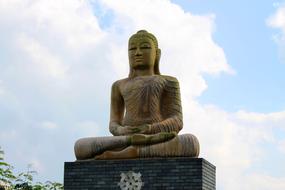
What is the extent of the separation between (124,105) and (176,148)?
5.56 ft

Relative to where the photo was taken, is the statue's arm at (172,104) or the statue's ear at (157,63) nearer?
the statue's arm at (172,104)

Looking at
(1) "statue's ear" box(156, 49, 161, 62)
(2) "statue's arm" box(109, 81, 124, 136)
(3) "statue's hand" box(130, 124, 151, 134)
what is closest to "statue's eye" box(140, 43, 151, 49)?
(1) "statue's ear" box(156, 49, 161, 62)

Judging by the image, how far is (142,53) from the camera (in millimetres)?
13594

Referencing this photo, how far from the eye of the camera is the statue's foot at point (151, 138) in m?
12.6

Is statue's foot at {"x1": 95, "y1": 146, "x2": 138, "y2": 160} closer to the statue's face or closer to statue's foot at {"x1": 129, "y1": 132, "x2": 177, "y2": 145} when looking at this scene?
statue's foot at {"x1": 129, "y1": 132, "x2": 177, "y2": 145}

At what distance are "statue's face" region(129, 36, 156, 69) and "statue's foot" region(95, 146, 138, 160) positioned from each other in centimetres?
174

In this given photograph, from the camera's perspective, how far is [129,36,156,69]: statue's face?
13594 millimetres

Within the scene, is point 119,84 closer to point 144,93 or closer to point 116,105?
point 116,105

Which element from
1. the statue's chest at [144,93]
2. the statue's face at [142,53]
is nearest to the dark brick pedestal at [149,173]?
the statue's chest at [144,93]

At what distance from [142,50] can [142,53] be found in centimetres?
6

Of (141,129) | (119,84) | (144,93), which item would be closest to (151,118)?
(141,129)

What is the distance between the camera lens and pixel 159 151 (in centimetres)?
1252

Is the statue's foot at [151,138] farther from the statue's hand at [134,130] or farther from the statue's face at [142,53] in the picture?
the statue's face at [142,53]

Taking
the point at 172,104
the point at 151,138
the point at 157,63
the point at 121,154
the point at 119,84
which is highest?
the point at 157,63
